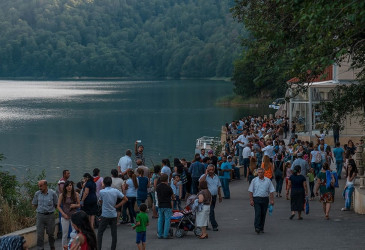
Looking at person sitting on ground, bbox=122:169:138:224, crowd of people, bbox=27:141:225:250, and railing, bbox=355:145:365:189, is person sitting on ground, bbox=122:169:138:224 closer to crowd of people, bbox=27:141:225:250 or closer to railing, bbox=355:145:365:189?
crowd of people, bbox=27:141:225:250

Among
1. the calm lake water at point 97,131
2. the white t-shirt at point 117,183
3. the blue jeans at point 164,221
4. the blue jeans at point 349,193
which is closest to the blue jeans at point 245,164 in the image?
the blue jeans at point 349,193

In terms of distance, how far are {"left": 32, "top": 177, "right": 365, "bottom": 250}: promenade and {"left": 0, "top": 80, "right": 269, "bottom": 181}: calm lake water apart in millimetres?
22050

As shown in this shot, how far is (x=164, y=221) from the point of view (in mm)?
13031

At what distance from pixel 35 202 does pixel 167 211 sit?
2604 millimetres

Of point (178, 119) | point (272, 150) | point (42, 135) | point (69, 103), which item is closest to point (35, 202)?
point (272, 150)

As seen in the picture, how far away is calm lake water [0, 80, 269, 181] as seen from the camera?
47.4m

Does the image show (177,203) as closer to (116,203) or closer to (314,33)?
(116,203)

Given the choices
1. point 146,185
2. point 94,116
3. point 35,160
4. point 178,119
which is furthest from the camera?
point 94,116

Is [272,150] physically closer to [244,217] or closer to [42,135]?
[244,217]

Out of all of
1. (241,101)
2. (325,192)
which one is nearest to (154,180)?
(325,192)

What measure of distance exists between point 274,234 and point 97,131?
57525 millimetres

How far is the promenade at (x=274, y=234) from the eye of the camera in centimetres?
1221

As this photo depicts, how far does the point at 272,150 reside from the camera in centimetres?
2225

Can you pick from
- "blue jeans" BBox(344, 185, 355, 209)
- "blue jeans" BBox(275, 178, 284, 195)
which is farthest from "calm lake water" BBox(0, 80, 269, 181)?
"blue jeans" BBox(344, 185, 355, 209)
